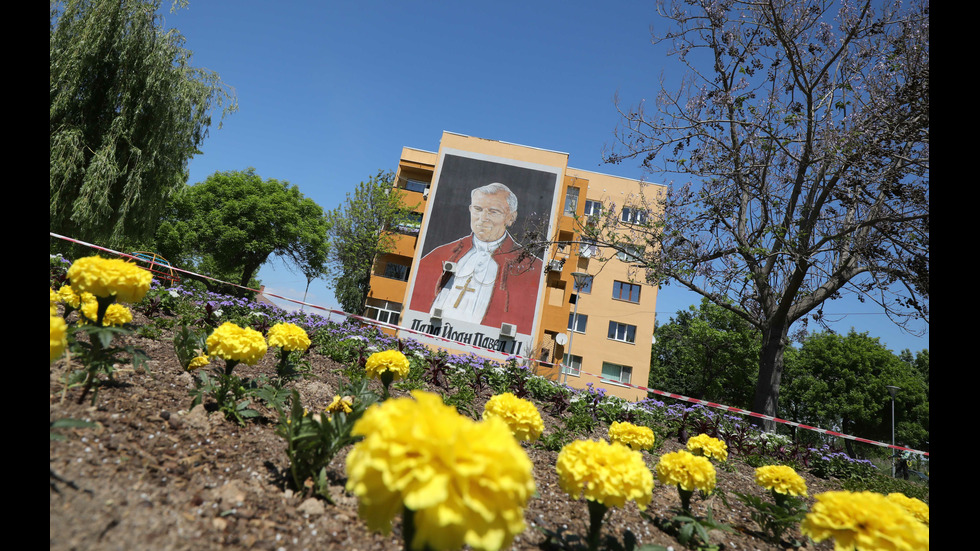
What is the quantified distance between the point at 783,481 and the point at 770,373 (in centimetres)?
712

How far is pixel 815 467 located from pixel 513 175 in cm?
1792

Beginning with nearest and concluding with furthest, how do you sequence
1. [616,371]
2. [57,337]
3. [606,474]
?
[57,337]
[606,474]
[616,371]

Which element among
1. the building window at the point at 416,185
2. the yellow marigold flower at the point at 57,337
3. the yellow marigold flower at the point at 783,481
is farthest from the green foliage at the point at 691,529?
the building window at the point at 416,185

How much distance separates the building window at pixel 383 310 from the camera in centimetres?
2173

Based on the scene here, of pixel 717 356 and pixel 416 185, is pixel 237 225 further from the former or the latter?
pixel 717 356

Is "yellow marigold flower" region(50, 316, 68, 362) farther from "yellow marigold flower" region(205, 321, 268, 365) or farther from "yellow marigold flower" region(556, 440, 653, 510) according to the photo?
"yellow marigold flower" region(556, 440, 653, 510)

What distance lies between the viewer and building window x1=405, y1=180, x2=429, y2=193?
25250 mm

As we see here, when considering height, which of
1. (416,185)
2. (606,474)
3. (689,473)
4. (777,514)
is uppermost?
(416,185)

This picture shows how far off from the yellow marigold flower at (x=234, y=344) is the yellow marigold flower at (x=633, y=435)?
291 cm

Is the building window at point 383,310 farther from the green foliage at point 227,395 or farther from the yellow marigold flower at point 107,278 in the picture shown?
the yellow marigold flower at point 107,278

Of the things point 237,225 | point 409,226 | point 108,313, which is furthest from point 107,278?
point 237,225

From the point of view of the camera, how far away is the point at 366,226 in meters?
22.8

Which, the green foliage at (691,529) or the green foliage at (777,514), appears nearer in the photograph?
the green foliage at (691,529)

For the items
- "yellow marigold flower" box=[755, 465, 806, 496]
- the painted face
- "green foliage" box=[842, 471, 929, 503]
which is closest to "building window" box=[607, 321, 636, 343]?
the painted face
